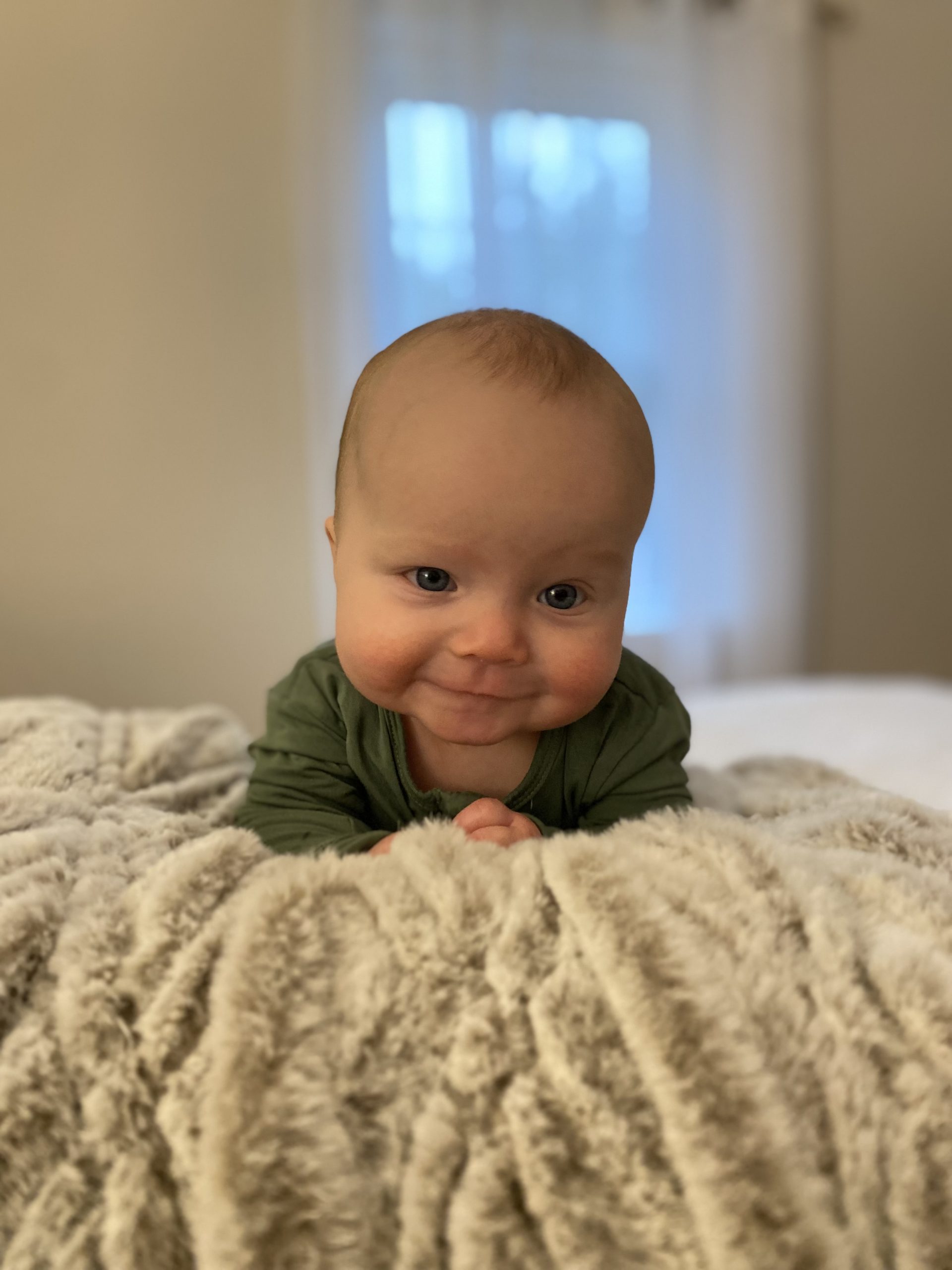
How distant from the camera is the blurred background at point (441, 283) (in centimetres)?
213

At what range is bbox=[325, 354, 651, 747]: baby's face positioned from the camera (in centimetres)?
62

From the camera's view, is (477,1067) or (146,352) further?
(146,352)

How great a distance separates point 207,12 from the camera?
7.18 ft

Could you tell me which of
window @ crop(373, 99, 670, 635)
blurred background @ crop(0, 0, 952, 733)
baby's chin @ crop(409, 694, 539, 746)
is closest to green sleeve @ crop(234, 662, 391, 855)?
baby's chin @ crop(409, 694, 539, 746)

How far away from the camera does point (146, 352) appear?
220 centimetres

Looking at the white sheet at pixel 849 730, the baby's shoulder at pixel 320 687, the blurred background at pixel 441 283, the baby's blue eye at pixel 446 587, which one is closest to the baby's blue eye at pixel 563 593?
the baby's blue eye at pixel 446 587

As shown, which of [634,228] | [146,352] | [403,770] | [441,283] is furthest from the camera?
[634,228]

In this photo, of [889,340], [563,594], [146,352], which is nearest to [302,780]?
[563,594]

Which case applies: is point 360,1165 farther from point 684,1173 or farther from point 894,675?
point 894,675

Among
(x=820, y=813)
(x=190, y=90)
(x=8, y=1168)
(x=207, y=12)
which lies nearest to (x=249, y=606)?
(x=190, y=90)

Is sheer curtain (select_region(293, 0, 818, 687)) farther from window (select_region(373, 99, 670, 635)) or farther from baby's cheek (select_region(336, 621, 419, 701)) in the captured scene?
baby's cheek (select_region(336, 621, 419, 701))

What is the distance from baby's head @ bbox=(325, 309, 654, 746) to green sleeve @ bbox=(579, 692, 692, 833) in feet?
0.46

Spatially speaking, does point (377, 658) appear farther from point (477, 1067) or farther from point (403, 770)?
point (477, 1067)

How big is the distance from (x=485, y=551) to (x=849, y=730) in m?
0.93
